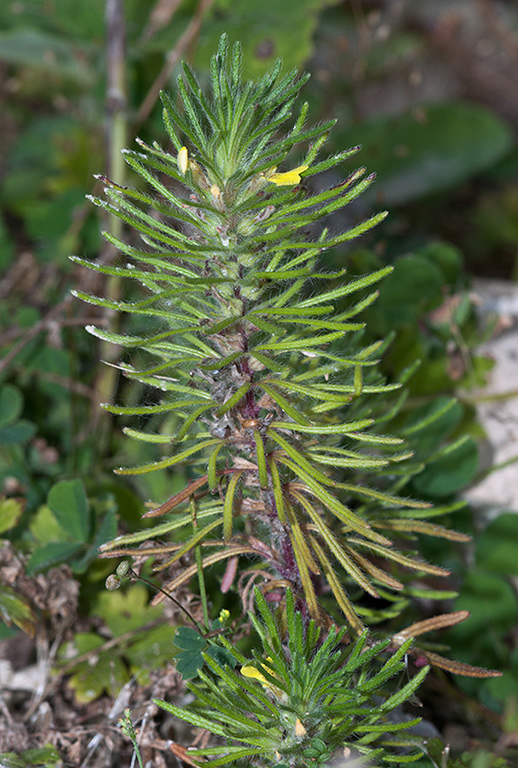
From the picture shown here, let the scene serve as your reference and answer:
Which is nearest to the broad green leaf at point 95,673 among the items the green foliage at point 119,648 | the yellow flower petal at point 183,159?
the green foliage at point 119,648

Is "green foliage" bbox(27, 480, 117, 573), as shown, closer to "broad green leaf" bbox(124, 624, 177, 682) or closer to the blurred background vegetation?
the blurred background vegetation

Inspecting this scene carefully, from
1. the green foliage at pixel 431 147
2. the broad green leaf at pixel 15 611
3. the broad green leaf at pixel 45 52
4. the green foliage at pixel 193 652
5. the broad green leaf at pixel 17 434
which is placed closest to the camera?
the green foliage at pixel 193 652

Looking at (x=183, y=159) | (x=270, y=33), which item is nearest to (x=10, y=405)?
(x=183, y=159)

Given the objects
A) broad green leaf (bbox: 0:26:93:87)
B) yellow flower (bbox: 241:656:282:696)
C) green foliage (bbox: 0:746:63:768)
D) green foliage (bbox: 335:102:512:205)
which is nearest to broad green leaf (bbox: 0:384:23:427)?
green foliage (bbox: 0:746:63:768)

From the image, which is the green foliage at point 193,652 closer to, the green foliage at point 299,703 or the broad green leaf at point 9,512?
the green foliage at point 299,703

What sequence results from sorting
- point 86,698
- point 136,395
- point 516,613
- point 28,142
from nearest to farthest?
point 86,698 < point 516,613 < point 136,395 < point 28,142

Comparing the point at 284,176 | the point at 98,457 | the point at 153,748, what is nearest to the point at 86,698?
the point at 153,748

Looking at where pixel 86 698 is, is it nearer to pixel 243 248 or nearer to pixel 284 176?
pixel 243 248
